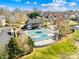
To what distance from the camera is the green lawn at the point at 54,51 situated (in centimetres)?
1916

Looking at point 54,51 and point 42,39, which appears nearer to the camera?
point 54,51

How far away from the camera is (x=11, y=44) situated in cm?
1745

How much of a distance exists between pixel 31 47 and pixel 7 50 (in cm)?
373

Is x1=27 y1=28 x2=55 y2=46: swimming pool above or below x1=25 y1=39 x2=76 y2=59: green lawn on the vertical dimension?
above

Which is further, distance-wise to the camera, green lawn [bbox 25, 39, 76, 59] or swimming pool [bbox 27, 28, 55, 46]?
swimming pool [bbox 27, 28, 55, 46]

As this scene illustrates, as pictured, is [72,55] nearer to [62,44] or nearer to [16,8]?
[62,44]

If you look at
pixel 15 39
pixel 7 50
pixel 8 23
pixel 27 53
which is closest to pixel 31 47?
pixel 27 53

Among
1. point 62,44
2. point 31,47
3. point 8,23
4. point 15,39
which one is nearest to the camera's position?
point 15,39

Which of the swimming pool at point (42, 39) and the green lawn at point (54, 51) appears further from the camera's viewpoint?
the swimming pool at point (42, 39)

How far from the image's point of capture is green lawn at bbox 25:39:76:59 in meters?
19.2

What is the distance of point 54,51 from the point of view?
21203mm

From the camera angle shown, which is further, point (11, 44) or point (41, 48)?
point (41, 48)

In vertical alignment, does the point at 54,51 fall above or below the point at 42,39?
below

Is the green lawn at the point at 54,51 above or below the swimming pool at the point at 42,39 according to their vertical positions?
below
